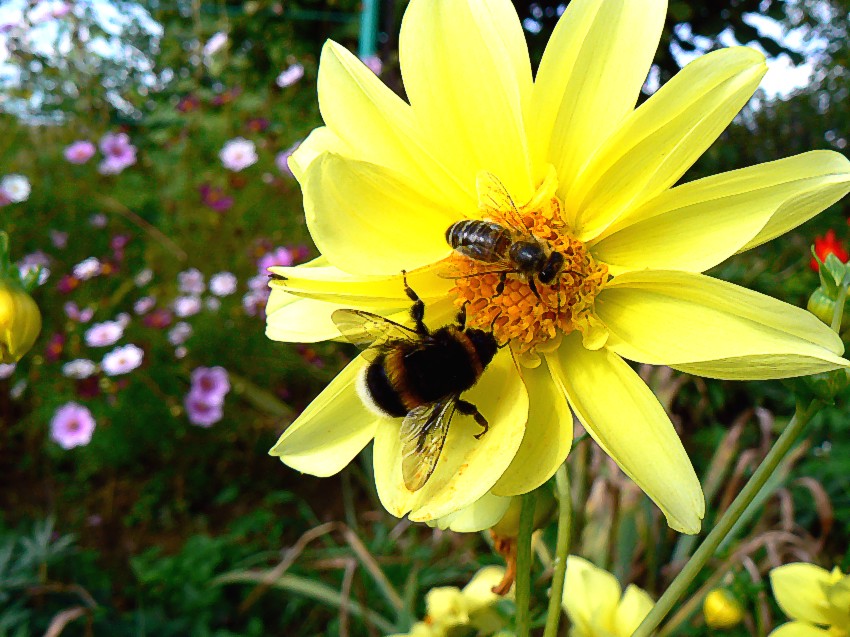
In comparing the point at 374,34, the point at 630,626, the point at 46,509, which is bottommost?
the point at 46,509

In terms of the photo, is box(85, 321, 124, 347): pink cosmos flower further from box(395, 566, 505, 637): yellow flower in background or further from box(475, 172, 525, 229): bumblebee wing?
box(475, 172, 525, 229): bumblebee wing

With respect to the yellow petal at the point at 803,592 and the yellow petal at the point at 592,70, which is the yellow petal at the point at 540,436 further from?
the yellow petal at the point at 803,592

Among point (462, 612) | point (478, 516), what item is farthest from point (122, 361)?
point (478, 516)

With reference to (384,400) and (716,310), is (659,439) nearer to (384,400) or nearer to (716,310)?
(716,310)

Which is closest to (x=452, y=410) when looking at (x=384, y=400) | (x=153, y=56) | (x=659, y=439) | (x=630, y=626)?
(x=384, y=400)

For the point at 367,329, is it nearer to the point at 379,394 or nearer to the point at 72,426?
the point at 379,394

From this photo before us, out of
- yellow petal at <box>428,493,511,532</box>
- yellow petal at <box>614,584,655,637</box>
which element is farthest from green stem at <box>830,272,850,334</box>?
yellow petal at <box>614,584,655,637</box>

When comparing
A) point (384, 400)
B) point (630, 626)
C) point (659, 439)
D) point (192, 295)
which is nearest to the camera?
point (659, 439)
